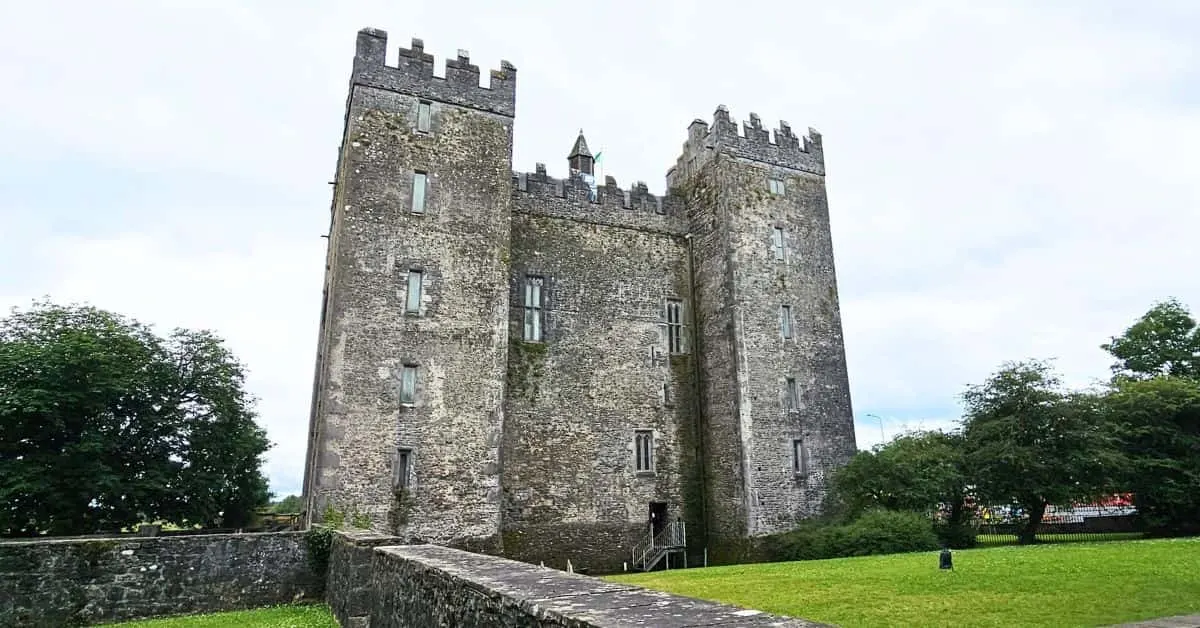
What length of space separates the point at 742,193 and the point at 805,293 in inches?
177

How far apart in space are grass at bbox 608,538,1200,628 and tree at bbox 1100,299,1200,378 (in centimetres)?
2503

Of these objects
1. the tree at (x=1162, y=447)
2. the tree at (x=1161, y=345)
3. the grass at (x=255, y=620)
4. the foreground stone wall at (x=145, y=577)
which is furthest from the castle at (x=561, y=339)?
the tree at (x=1161, y=345)

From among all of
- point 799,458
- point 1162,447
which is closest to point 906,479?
point 799,458

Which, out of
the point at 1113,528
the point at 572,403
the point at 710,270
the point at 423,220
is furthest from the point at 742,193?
the point at 1113,528

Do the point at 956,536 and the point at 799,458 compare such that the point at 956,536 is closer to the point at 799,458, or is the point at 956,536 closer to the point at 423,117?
the point at 799,458

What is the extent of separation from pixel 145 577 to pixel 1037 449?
2459cm

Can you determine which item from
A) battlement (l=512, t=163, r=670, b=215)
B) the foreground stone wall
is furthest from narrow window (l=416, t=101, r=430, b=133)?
the foreground stone wall

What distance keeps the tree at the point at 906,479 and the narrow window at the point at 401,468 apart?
555 inches

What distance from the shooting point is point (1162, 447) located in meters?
26.0

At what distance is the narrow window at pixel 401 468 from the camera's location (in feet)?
64.7

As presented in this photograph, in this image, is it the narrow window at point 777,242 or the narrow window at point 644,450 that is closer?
the narrow window at point 644,450

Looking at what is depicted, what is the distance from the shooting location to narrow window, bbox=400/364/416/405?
2042cm

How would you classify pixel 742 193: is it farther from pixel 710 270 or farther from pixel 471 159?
pixel 471 159

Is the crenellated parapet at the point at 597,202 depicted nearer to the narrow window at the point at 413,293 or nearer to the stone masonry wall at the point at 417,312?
the stone masonry wall at the point at 417,312
